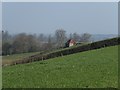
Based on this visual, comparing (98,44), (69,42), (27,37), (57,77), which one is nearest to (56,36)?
(27,37)

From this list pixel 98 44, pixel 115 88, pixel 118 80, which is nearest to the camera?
pixel 115 88

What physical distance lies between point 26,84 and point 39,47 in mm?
96628

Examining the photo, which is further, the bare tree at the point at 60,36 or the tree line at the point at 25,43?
the bare tree at the point at 60,36

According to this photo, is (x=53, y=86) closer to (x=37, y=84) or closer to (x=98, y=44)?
(x=37, y=84)

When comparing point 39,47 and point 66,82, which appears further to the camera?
point 39,47

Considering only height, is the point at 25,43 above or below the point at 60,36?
below

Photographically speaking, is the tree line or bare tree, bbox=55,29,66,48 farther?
bare tree, bbox=55,29,66,48

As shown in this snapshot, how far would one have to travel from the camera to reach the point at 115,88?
13.0 meters

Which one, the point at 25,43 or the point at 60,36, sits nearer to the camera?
the point at 25,43

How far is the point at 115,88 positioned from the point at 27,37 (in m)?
105

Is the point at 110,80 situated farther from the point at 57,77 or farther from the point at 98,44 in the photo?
the point at 98,44

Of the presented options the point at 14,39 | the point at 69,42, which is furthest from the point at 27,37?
the point at 69,42

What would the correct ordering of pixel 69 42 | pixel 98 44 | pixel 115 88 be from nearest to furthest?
1. pixel 115 88
2. pixel 98 44
3. pixel 69 42

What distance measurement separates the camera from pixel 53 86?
14016mm
